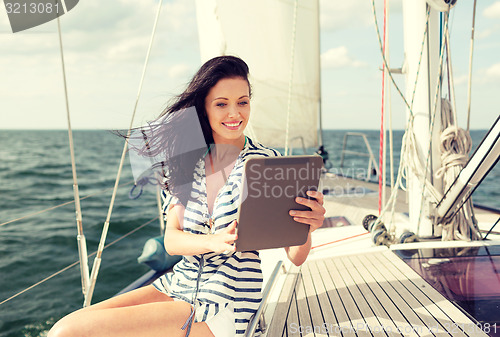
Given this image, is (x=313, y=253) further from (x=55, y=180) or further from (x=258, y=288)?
(x=55, y=180)

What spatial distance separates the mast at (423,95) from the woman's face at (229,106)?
165 cm

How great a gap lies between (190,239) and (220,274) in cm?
16

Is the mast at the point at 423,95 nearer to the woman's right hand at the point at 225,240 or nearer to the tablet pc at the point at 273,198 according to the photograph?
the tablet pc at the point at 273,198

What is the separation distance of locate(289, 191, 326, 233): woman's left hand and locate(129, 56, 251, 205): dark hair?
0.46m

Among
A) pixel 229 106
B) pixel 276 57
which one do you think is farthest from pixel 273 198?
pixel 276 57

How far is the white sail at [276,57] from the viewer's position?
4293 mm

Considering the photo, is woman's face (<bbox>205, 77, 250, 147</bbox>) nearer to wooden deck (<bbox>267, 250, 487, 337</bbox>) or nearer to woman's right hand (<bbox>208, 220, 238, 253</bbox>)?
woman's right hand (<bbox>208, 220, 238, 253</bbox>)

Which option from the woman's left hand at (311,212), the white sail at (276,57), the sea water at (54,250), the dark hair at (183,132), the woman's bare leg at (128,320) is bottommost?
the sea water at (54,250)

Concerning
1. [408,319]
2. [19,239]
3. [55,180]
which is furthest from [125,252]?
[55,180]

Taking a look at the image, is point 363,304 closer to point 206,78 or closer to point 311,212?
point 311,212

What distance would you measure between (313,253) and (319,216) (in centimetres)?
153

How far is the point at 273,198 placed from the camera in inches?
42.1

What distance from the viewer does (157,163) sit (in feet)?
4.86

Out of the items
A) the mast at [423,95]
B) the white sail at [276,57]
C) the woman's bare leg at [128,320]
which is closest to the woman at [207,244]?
the woman's bare leg at [128,320]
